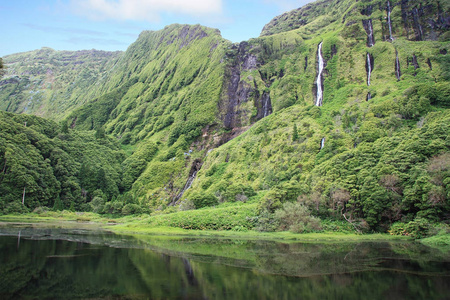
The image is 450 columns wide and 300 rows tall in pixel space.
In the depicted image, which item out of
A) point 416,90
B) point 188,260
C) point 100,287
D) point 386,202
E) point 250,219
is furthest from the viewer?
point 416,90

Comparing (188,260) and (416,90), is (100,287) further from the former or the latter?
(416,90)

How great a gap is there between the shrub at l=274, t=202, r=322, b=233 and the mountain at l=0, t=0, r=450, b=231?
2466mm

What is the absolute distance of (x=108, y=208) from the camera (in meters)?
106

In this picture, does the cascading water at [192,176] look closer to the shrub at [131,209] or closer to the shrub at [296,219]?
the shrub at [131,209]

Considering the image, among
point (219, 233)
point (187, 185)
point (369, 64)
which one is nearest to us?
point (219, 233)

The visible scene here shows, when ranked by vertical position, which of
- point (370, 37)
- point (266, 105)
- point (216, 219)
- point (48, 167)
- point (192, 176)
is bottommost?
point (216, 219)

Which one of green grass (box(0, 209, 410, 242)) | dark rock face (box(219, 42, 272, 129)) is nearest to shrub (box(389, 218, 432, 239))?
green grass (box(0, 209, 410, 242))

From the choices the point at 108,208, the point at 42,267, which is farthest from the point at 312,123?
the point at 42,267

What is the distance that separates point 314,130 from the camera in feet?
330

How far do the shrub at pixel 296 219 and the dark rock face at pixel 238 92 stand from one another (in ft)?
312

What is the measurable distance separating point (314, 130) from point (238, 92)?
73099 millimetres

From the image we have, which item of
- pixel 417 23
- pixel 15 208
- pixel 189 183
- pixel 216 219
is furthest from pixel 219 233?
pixel 417 23

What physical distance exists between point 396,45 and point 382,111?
188ft

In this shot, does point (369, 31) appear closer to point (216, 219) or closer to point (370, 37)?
point (370, 37)
